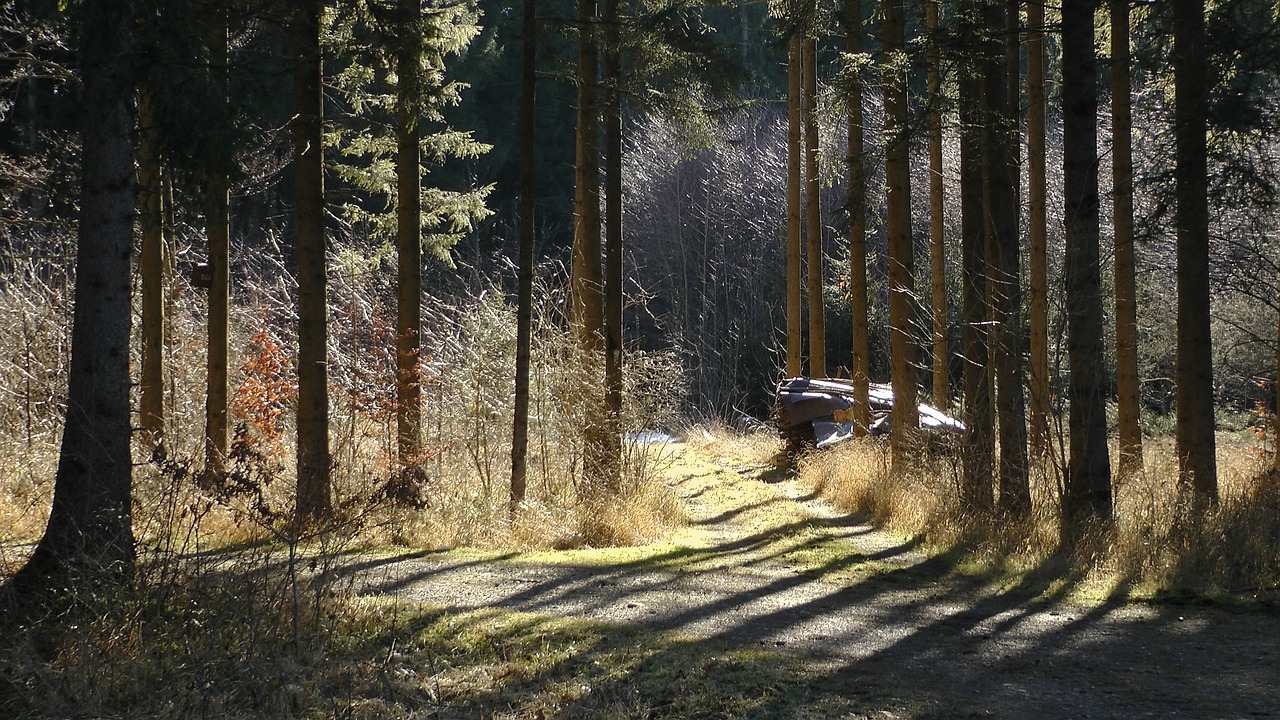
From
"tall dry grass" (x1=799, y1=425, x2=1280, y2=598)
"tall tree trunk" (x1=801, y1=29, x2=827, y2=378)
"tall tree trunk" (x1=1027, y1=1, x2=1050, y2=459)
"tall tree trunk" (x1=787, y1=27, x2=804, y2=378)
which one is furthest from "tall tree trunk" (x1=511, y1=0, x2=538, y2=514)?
"tall tree trunk" (x1=787, y1=27, x2=804, y2=378)

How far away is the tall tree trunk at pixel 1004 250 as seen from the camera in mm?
10898

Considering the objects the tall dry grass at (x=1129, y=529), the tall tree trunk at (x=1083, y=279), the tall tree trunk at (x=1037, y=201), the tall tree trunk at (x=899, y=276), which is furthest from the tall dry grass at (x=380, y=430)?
the tall tree trunk at (x=1037, y=201)

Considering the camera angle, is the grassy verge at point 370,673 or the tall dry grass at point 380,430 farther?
the tall dry grass at point 380,430

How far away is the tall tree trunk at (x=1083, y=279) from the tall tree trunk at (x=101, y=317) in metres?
7.80

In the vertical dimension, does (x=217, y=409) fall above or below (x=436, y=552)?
above

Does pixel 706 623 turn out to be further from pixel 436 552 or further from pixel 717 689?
pixel 436 552

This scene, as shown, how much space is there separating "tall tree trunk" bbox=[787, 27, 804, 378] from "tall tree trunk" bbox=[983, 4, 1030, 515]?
26.3 feet

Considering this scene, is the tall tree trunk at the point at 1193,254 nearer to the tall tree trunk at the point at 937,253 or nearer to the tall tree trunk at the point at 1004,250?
the tall tree trunk at the point at 1004,250

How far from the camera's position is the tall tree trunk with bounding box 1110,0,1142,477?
1372 centimetres

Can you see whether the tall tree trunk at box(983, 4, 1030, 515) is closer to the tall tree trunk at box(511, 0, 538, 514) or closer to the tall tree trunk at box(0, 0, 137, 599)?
the tall tree trunk at box(511, 0, 538, 514)

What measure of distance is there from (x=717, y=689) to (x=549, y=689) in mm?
911

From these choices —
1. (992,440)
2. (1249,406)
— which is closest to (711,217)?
(1249,406)

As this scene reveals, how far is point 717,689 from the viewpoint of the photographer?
589cm

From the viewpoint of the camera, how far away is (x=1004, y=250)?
11281mm
